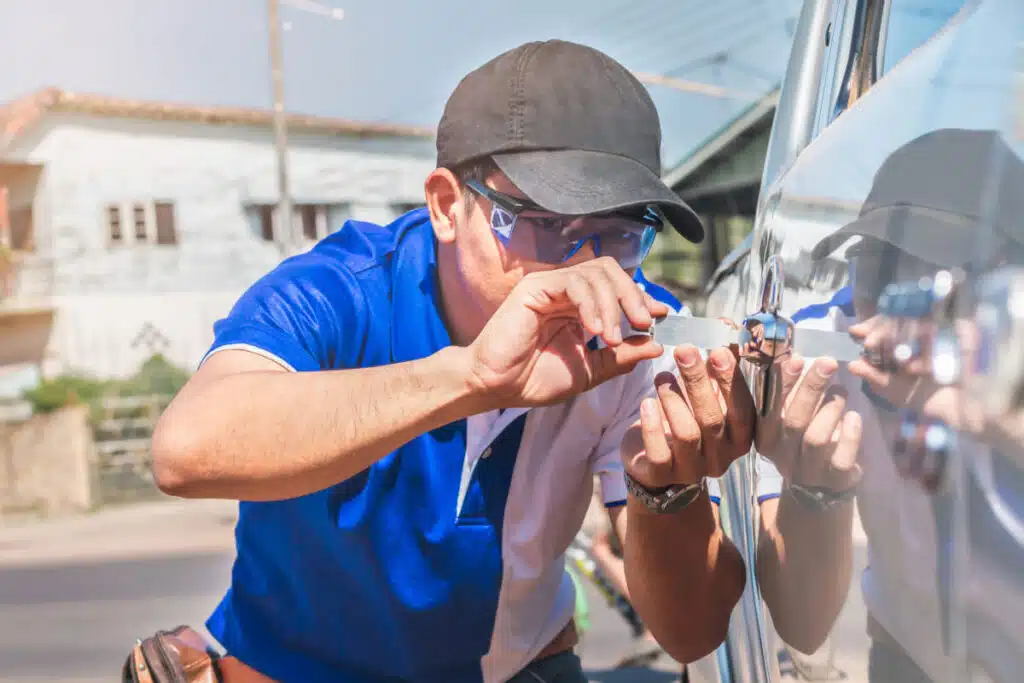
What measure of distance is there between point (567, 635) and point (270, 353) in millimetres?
824

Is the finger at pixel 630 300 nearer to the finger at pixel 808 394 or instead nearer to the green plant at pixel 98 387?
the finger at pixel 808 394

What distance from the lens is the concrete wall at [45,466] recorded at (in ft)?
50.2

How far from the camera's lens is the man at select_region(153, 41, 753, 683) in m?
1.12

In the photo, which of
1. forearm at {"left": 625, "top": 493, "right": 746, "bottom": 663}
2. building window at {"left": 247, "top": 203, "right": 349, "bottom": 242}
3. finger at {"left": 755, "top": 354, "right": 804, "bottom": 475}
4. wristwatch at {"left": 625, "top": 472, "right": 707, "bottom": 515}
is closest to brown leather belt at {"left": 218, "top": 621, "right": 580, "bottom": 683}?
forearm at {"left": 625, "top": 493, "right": 746, "bottom": 663}

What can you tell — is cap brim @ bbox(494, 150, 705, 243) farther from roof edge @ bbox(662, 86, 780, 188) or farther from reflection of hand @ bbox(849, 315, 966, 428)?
roof edge @ bbox(662, 86, 780, 188)

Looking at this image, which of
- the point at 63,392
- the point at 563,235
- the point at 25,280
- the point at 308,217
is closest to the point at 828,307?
the point at 563,235

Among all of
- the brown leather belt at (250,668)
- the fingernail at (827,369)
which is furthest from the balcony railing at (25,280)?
the fingernail at (827,369)

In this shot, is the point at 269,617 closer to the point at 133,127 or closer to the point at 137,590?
the point at 137,590

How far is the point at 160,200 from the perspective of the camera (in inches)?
846

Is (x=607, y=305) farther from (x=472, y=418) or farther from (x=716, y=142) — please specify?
(x=716, y=142)

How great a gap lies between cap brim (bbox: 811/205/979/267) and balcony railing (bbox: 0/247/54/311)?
2118 centimetres

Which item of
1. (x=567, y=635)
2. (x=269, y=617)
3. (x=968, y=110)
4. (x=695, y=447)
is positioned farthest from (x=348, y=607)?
(x=968, y=110)

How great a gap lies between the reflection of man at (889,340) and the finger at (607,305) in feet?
0.96

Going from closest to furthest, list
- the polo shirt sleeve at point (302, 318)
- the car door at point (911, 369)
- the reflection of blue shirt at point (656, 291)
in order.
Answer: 1. the car door at point (911, 369)
2. the polo shirt sleeve at point (302, 318)
3. the reflection of blue shirt at point (656, 291)
